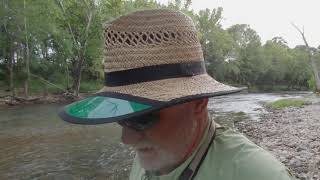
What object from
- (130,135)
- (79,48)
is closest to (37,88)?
(79,48)

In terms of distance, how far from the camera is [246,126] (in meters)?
18.0

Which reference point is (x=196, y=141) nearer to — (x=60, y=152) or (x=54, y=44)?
(x=60, y=152)

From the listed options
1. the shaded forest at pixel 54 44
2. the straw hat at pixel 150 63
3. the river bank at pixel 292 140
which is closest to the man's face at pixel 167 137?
the straw hat at pixel 150 63

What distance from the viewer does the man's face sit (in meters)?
1.47

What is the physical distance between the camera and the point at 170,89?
1382 mm

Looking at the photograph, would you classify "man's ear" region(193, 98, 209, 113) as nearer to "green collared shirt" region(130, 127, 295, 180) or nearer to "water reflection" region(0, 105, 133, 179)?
"green collared shirt" region(130, 127, 295, 180)

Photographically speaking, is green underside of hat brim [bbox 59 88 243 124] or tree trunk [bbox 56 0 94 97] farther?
tree trunk [bbox 56 0 94 97]

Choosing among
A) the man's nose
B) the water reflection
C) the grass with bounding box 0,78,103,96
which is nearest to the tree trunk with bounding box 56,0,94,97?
the grass with bounding box 0,78,103,96

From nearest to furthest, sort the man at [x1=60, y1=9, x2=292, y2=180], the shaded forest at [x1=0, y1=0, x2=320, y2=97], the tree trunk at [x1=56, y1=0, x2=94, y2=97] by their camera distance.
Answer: the man at [x1=60, y1=9, x2=292, y2=180] < the shaded forest at [x1=0, y1=0, x2=320, y2=97] < the tree trunk at [x1=56, y1=0, x2=94, y2=97]

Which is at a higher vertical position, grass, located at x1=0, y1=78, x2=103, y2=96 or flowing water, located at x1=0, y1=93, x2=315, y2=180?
grass, located at x1=0, y1=78, x2=103, y2=96

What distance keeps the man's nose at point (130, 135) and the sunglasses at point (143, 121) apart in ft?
0.07

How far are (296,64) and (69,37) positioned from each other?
61.0 metres

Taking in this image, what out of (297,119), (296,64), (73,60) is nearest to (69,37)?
(73,60)

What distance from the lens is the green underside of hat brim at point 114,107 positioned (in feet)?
4.27
